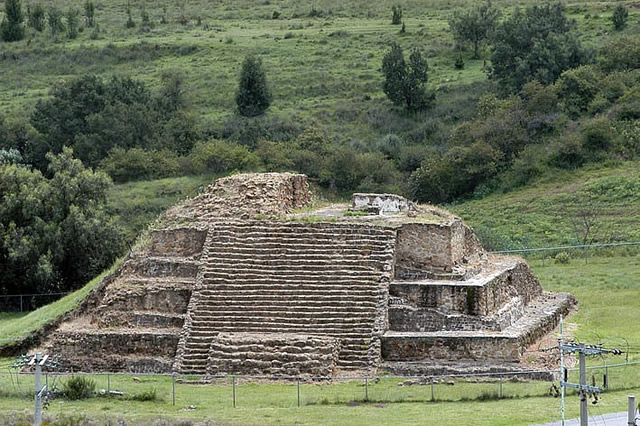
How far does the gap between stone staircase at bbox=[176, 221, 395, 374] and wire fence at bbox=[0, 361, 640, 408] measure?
786 millimetres

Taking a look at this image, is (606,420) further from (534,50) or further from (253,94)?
(253,94)

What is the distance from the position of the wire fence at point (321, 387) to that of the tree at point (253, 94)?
4929cm

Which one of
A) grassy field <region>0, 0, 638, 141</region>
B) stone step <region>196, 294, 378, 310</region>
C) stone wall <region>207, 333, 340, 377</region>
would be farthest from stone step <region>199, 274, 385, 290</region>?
grassy field <region>0, 0, 638, 141</region>

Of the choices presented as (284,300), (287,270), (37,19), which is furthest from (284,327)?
(37,19)

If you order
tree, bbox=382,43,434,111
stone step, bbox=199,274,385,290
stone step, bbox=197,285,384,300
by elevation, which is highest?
stone step, bbox=199,274,385,290

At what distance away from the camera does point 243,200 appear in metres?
44.0

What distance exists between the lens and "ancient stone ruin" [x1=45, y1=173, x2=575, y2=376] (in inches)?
1491

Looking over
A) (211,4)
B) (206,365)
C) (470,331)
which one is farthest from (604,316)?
(211,4)

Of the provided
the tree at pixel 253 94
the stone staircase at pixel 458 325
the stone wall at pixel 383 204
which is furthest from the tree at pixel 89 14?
the stone staircase at pixel 458 325

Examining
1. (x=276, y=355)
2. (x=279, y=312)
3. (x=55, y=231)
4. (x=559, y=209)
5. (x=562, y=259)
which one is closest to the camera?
(x=276, y=355)

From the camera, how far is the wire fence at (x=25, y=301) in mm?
54259

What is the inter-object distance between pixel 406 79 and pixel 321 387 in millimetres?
50321

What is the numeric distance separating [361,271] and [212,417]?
27.8 feet

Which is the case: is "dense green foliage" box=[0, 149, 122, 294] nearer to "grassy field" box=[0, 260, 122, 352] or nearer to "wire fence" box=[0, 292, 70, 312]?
"wire fence" box=[0, 292, 70, 312]
